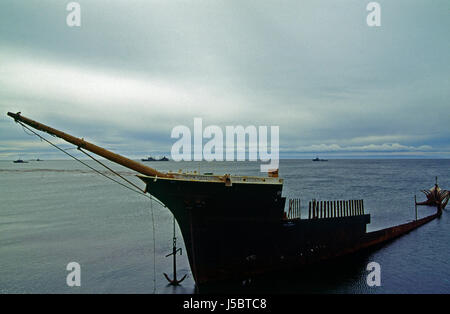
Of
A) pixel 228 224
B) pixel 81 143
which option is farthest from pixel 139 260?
pixel 81 143

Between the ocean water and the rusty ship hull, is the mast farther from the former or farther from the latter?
the ocean water

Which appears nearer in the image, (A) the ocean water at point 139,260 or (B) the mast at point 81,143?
(B) the mast at point 81,143

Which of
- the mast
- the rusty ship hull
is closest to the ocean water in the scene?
the rusty ship hull

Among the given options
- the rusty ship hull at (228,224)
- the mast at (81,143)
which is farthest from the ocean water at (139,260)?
the mast at (81,143)

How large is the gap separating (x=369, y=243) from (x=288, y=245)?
1158 cm

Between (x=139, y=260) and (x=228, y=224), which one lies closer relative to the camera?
(x=228, y=224)

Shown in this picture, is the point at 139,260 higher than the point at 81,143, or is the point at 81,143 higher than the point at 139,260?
the point at 81,143

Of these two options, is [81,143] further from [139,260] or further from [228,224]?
[139,260]

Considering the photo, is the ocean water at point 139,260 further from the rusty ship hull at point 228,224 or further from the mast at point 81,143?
the mast at point 81,143

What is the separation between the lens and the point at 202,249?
621 inches

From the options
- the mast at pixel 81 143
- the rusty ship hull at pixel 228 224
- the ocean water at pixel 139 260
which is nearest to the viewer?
the mast at pixel 81 143

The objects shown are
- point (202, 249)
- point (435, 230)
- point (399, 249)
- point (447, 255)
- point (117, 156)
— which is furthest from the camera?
point (435, 230)
